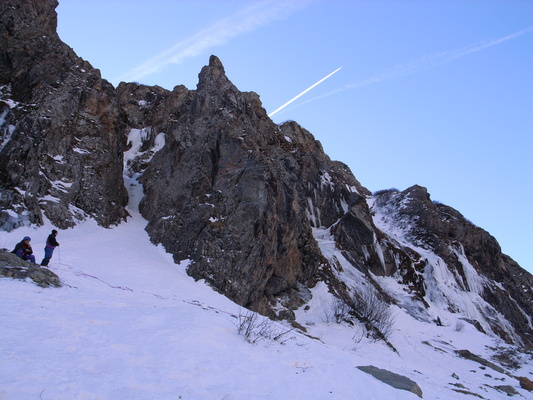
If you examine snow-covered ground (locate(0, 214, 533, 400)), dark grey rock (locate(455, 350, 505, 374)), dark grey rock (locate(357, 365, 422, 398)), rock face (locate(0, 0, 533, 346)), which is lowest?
dark grey rock (locate(455, 350, 505, 374))

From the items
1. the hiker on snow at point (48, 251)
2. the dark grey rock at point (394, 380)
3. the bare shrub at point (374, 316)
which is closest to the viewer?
the dark grey rock at point (394, 380)

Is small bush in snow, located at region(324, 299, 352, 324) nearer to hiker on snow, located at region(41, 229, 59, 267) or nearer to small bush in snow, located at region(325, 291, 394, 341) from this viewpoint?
small bush in snow, located at region(325, 291, 394, 341)

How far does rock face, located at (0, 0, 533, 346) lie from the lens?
22.1m

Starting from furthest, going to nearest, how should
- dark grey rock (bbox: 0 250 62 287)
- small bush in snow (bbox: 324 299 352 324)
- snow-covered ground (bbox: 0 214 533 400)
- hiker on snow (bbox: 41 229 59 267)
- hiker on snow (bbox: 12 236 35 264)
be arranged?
small bush in snow (bbox: 324 299 352 324) < hiker on snow (bbox: 41 229 59 267) < hiker on snow (bbox: 12 236 35 264) < dark grey rock (bbox: 0 250 62 287) < snow-covered ground (bbox: 0 214 533 400)

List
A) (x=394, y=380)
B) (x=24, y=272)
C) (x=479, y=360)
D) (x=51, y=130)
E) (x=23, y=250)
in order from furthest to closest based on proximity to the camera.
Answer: (x=51, y=130), (x=479, y=360), (x=23, y=250), (x=24, y=272), (x=394, y=380)

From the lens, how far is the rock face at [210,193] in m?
22.1

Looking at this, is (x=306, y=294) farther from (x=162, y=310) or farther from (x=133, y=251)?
(x=162, y=310)

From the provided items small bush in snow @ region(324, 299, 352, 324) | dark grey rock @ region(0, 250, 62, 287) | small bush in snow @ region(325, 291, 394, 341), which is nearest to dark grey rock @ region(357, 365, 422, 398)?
dark grey rock @ region(0, 250, 62, 287)

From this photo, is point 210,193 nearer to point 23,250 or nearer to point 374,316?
point 374,316

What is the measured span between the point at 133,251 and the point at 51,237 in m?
8.92

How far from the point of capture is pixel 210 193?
24.5m

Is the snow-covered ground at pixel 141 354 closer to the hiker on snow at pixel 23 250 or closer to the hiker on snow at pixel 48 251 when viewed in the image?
the hiker on snow at pixel 48 251

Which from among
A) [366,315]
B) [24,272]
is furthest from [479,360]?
[24,272]

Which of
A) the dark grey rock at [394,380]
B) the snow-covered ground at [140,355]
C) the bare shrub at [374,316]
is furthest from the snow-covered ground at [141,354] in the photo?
the bare shrub at [374,316]
